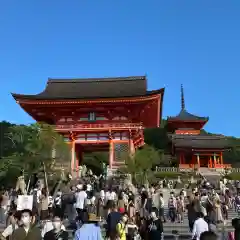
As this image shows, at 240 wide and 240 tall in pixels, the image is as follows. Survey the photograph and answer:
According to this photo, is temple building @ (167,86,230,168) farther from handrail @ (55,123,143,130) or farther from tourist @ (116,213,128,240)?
tourist @ (116,213,128,240)

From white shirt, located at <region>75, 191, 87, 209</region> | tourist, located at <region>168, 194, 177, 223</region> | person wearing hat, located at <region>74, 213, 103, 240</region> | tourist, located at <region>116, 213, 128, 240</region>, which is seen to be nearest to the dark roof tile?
tourist, located at <region>168, 194, 177, 223</region>

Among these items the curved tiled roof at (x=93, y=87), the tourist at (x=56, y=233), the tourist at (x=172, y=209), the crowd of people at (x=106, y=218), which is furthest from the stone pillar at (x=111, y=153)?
the tourist at (x=56, y=233)

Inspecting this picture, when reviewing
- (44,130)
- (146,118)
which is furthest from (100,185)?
(146,118)

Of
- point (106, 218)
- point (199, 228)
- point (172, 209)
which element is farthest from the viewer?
point (172, 209)

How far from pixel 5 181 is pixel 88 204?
1598 cm

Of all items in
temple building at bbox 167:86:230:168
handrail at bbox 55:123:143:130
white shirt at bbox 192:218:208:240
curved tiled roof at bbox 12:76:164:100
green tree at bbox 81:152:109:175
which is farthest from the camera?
green tree at bbox 81:152:109:175

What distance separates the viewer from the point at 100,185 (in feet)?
69.8

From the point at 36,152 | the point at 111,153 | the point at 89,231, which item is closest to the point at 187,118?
the point at 111,153

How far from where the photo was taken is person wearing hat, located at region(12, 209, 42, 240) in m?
4.62

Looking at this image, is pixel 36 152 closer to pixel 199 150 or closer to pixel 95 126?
pixel 95 126

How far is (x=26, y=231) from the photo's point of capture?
4961mm

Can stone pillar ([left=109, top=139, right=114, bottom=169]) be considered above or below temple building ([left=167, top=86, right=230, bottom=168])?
below

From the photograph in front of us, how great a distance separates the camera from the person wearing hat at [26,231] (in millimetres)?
4621

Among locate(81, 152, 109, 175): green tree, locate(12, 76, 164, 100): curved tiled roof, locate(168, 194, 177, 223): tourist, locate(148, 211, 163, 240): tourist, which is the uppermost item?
locate(12, 76, 164, 100): curved tiled roof
